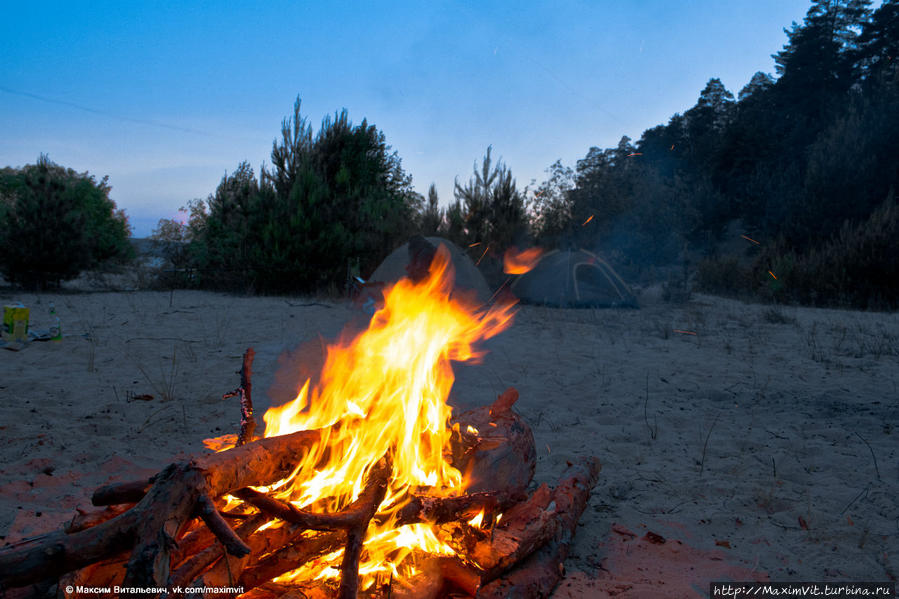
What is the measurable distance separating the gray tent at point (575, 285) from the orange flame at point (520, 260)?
2.45 feet

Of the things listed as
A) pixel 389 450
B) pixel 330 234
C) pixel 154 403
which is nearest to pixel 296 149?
pixel 330 234

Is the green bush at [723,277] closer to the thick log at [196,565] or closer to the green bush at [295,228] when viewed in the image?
the green bush at [295,228]

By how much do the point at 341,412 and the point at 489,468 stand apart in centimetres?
82

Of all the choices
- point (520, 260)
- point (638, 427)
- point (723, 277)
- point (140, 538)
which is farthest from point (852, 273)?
point (140, 538)

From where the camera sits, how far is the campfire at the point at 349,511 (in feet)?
4.62

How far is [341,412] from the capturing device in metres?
2.66

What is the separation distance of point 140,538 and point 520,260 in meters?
14.5

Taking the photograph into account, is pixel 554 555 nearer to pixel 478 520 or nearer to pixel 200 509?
pixel 478 520

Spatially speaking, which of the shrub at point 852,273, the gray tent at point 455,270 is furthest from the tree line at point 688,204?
the gray tent at point 455,270

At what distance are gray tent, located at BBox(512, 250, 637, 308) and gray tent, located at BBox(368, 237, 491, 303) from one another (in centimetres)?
187

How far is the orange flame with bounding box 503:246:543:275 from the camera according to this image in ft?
47.4

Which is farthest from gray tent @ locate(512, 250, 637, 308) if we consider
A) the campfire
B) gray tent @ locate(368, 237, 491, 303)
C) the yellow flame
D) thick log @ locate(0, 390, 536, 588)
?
the yellow flame

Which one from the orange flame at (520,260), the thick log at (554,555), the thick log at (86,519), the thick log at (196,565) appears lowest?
the thick log at (554,555)

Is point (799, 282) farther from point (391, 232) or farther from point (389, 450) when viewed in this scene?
point (389, 450)
